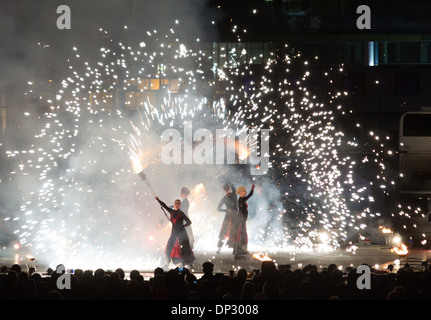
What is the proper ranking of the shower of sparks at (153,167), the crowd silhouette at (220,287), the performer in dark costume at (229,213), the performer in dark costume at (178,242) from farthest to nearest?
1. the shower of sparks at (153,167)
2. the performer in dark costume at (229,213)
3. the performer in dark costume at (178,242)
4. the crowd silhouette at (220,287)

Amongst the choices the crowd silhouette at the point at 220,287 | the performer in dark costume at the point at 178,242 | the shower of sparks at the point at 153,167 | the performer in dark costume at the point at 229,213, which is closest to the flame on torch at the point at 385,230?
the shower of sparks at the point at 153,167

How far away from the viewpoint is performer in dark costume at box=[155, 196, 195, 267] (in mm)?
13211

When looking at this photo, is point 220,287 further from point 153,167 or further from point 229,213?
point 153,167

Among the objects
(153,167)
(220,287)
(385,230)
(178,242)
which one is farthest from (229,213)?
(220,287)

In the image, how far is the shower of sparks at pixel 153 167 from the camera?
56.2 feet

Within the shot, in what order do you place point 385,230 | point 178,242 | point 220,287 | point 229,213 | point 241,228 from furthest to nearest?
point 385,230
point 229,213
point 241,228
point 178,242
point 220,287

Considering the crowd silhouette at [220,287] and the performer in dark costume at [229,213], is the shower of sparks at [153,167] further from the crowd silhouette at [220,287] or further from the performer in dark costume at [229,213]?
the crowd silhouette at [220,287]

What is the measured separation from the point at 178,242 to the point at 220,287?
5.29 metres

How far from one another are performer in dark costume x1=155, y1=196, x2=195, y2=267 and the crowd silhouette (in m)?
4.53

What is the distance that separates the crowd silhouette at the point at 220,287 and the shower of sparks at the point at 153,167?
5.44 metres

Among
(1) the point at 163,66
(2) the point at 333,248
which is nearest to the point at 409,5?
(1) the point at 163,66

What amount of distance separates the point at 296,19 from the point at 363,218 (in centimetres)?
1395

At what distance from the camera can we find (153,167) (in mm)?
20500
